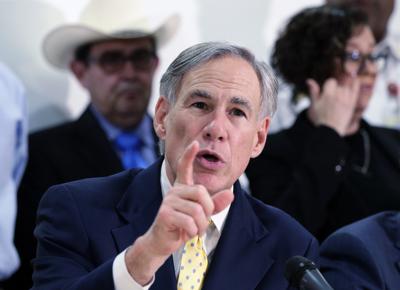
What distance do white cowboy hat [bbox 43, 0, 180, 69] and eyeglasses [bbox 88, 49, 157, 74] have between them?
7cm

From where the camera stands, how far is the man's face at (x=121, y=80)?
13.4 ft

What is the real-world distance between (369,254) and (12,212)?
154 centimetres

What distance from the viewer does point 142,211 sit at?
2.39 meters

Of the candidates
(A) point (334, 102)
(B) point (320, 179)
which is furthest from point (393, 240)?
(A) point (334, 102)

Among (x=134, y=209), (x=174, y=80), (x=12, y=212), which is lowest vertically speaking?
(x=12, y=212)

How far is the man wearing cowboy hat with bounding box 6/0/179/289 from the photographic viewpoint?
12.5 ft

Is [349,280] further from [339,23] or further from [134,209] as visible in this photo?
[339,23]

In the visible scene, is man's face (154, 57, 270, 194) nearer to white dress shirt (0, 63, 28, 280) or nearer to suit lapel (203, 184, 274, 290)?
suit lapel (203, 184, 274, 290)

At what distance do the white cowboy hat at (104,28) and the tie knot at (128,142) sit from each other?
0.43 meters

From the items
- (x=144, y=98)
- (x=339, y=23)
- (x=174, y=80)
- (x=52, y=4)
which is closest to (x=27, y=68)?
(x=52, y=4)

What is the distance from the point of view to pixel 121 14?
427cm

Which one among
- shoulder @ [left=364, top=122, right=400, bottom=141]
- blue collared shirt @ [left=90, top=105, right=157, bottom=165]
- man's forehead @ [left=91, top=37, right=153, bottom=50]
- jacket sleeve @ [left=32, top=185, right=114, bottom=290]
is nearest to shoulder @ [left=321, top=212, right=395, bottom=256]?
jacket sleeve @ [left=32, top=185, right=114, bottom=290]

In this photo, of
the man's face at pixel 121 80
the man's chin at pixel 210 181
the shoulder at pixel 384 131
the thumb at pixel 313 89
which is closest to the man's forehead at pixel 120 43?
the man's face at pixel 121 80

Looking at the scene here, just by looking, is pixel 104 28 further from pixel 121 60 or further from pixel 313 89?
pixel 313 89
